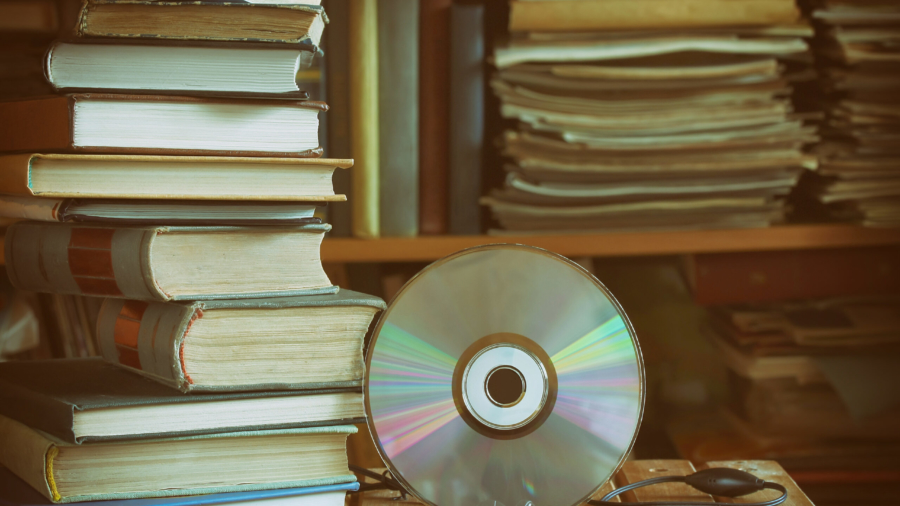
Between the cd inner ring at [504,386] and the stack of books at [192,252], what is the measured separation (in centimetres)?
8

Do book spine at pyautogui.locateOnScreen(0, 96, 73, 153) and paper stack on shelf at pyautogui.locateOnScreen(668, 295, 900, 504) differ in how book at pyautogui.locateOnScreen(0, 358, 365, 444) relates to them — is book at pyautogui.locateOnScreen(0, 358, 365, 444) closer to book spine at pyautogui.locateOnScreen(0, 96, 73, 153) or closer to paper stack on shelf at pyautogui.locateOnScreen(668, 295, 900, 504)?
book spine at pyautogui.locateOnScreen(0, 96, 73, 153)

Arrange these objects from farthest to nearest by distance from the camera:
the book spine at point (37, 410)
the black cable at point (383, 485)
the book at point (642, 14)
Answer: the book at point (642, 14) < the black cable at point (383, 485) < the book spine at point (37, 410)

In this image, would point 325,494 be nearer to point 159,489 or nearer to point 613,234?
point 159,489

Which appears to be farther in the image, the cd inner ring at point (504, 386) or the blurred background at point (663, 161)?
the blurred background at point (663, 161)

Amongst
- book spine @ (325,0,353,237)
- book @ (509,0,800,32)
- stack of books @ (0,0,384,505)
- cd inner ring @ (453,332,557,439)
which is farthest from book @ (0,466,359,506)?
book @ (509,0,800,32)

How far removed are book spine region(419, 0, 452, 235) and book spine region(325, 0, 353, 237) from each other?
9 centimetres

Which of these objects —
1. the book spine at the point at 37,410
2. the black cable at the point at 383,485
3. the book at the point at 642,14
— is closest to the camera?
the book spine at the point at 37,410

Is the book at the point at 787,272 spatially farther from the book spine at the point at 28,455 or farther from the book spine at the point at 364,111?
the book spine at the point at 28,455

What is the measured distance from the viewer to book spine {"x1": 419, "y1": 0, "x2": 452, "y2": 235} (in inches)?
35.6

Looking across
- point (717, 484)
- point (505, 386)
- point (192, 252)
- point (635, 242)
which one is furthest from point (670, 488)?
point (192, 252)

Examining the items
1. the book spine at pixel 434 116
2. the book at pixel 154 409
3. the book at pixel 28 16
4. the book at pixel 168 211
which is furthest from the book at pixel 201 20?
the book at pixel 28 16

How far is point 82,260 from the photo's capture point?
Result: 57 cm

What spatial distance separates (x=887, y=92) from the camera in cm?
94

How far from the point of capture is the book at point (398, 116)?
890 mm
